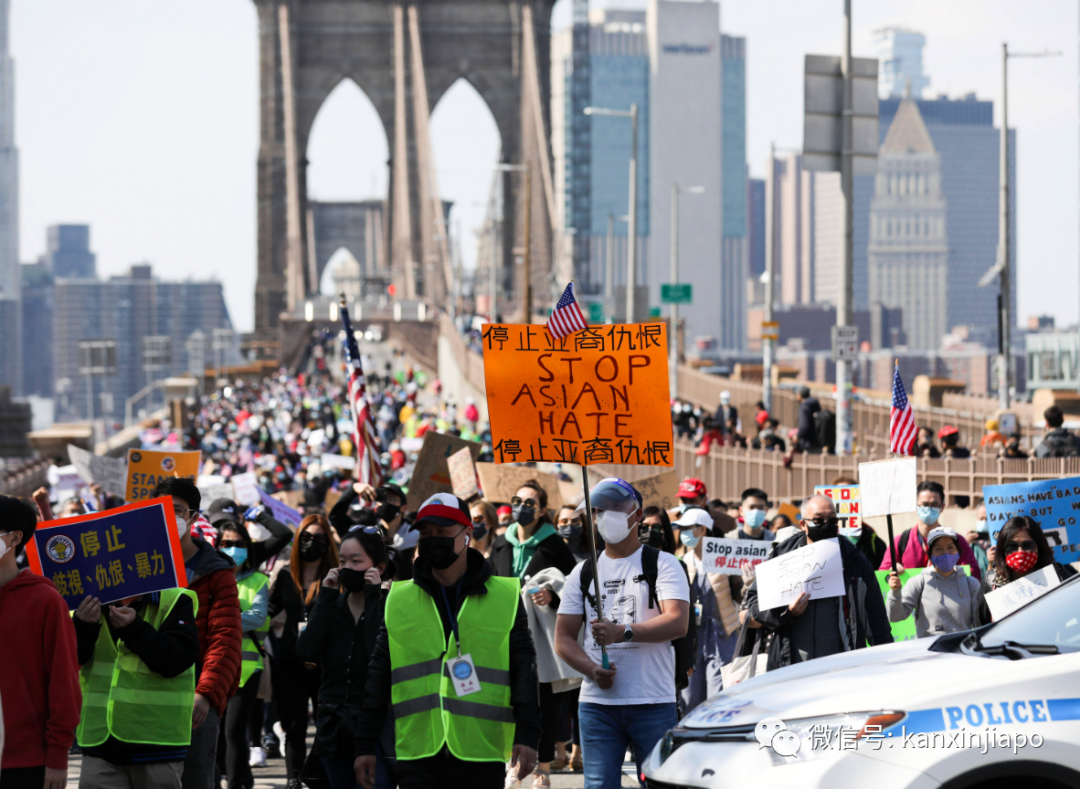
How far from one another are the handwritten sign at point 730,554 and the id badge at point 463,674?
308 cm

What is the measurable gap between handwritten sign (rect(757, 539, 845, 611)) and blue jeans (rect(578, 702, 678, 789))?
1015 mm

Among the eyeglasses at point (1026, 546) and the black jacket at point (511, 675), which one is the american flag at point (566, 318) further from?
the eyeglasses at point (1026, 546)

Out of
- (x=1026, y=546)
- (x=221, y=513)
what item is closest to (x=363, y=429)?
(x=221, y=513)

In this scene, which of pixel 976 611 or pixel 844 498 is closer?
pixel 976 611

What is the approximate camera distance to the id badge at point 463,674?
180 inches

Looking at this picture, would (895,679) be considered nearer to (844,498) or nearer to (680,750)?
(680,750)

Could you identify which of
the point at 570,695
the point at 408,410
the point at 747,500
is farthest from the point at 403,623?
the point at 408,410

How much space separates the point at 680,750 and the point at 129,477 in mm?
6148

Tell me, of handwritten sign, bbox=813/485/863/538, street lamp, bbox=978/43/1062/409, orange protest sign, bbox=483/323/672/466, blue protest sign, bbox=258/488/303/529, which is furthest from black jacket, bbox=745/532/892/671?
street lamp, bbox=978/43/1062/409

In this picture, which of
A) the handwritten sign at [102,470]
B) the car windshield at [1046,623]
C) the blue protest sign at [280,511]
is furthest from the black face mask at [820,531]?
the handwritten sign at [102,470]

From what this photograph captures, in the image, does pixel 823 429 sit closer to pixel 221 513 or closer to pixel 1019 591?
pixel 221 513

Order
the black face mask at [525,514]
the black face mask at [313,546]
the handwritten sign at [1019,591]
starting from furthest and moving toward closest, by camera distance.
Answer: the black face mask at [525,514], the black face mask at [313,546], the handwritten sign at [1019,591]

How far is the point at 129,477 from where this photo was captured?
9805 millimetres

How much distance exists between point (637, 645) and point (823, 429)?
1390 cm
